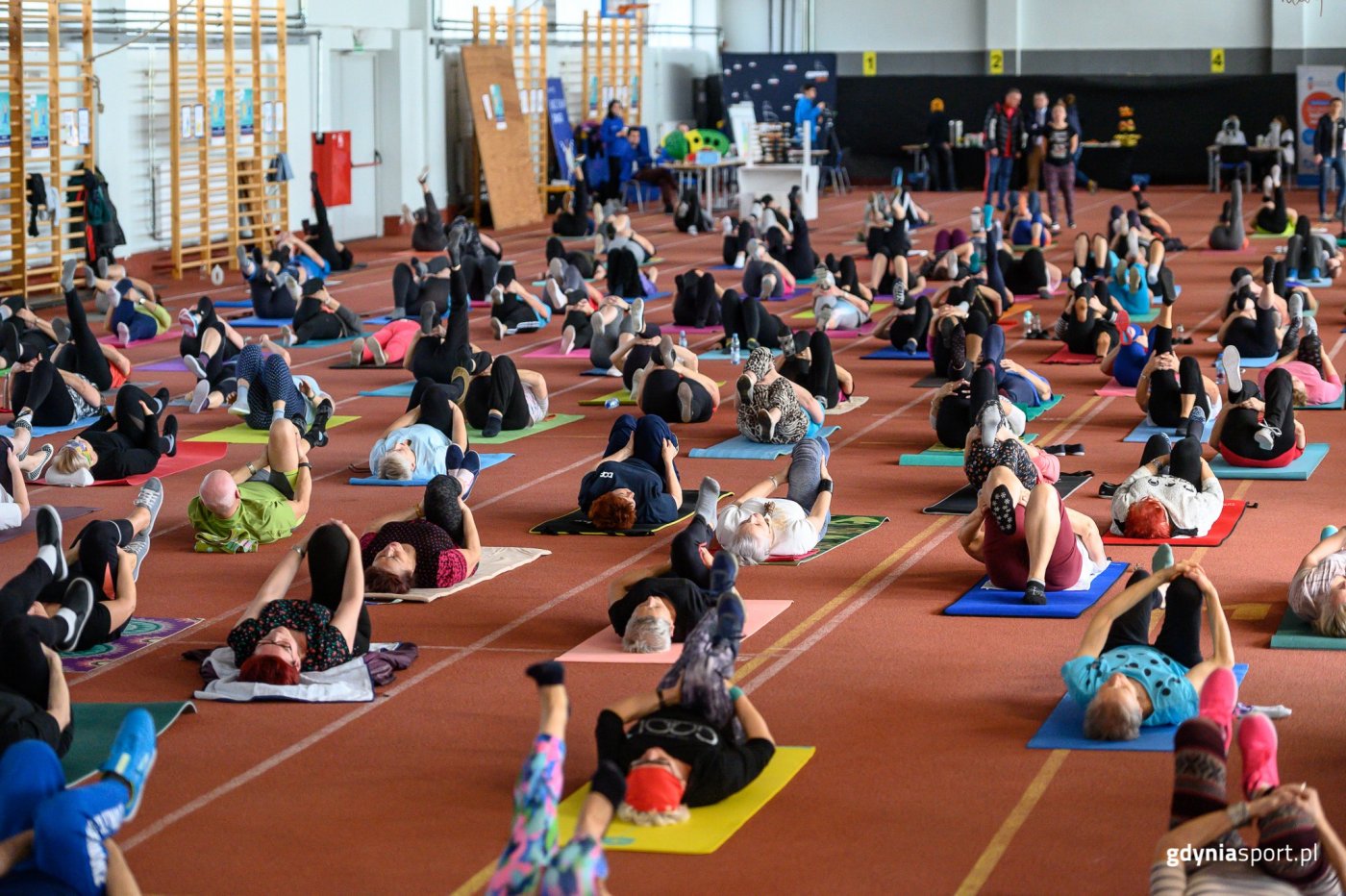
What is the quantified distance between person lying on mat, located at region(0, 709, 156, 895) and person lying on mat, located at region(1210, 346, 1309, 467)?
8448 mm

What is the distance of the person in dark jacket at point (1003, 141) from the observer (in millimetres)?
31312

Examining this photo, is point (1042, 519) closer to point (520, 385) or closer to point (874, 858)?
point (874, 858)

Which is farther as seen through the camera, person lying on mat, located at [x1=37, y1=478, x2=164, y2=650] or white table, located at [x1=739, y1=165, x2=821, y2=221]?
white table, located at [x1=739, y1=165, x2=821, y2=221]

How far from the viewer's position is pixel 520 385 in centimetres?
1443

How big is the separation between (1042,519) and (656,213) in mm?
26047

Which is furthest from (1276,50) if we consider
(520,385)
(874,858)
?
(874,858)

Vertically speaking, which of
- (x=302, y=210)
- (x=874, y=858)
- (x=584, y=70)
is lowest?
(x=874, y=858)

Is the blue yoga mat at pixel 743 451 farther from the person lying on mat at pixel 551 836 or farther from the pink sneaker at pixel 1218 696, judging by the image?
the person lying on mat at pixel 551 836

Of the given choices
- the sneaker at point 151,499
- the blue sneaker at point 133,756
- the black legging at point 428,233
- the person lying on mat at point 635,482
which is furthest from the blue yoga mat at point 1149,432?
the black legging at point 428,233

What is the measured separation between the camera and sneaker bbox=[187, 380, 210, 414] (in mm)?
15367

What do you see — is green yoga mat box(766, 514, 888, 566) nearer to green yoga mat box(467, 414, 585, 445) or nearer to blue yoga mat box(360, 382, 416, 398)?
green yoga mat box(467, 414, 585, 445)

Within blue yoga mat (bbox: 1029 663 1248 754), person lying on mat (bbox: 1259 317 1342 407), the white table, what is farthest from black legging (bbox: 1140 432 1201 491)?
Answer: the white table

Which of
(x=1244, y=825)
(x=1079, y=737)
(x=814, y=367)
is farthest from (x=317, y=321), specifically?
(x=1244, y=825)

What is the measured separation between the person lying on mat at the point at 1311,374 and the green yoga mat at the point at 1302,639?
244 inches
